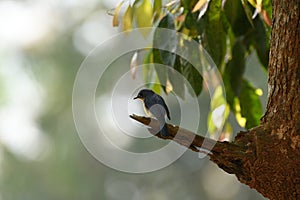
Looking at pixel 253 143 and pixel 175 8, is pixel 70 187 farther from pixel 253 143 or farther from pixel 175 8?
pixel 253 143

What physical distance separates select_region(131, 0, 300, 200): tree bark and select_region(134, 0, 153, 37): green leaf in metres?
0.49

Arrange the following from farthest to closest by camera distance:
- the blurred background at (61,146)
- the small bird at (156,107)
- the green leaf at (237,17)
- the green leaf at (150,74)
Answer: the blurred background at (61,146) < the green leaf at (150,74) < the green leaf at (237,17) < the small bird at (156,107)

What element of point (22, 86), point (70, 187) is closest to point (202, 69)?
point (22, 86)

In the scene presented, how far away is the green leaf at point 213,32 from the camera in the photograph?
158 centimetres

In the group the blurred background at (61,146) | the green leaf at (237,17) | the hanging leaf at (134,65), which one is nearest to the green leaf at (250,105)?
the green leaf at (237,17)

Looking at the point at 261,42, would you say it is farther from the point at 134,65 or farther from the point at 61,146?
the point at 61,146

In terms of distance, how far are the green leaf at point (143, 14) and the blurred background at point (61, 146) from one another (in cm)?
283

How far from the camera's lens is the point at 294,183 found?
3.94 ft

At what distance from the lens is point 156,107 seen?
1.23m

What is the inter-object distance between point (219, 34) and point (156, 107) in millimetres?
394

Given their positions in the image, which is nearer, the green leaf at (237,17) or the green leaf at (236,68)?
the green leaf at (237,17)

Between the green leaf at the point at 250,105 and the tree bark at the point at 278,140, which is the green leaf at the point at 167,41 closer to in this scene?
the green leaf at the point at 250,105

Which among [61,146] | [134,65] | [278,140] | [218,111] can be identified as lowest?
[61,146]

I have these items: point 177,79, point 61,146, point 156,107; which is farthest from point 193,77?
point 61,146
